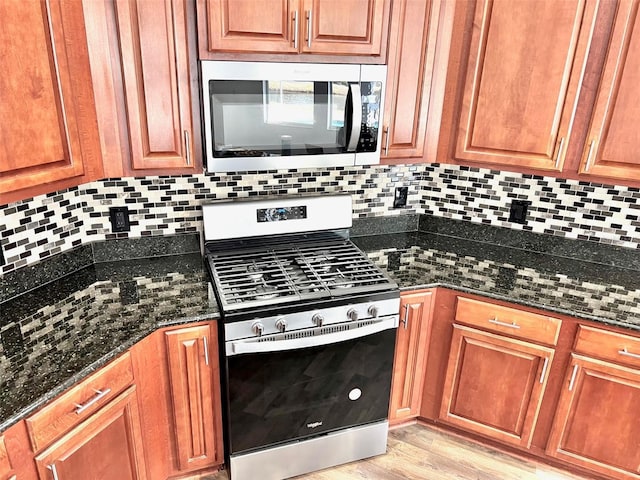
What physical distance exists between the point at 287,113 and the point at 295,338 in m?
0.84

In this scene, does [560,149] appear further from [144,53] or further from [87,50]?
[87,50]

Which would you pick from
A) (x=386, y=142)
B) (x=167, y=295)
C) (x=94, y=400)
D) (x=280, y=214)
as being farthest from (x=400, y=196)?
(x=94, y=400)

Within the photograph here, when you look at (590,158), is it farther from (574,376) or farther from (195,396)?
(195,396)

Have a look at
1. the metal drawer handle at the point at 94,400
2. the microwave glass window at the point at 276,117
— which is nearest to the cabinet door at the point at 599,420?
the microwave glass window at the point at 276,117

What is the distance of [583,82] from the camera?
173cm

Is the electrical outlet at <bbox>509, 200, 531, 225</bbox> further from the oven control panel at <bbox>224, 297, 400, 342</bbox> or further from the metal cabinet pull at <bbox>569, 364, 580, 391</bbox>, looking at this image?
the oven control panel at <bbox>224, 297, 400, 342</bbox>

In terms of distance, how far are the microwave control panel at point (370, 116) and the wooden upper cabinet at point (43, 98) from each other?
0.98 meters

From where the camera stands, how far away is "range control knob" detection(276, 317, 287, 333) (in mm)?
1701

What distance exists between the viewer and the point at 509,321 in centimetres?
190

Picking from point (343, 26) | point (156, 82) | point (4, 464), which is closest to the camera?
point (4, 464)

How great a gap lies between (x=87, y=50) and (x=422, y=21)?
1.23 metres

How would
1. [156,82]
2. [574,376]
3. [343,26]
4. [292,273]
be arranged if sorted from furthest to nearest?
1. [292,273]
2. [574,376]
3. [343,26]
4. [156,82]

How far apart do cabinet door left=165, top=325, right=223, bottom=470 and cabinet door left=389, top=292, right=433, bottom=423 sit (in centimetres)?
79

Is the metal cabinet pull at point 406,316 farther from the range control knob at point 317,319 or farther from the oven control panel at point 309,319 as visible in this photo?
the range control knob at point 317,319
